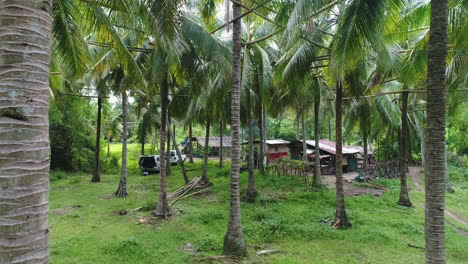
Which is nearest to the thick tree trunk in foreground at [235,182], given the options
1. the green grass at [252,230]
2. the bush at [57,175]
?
the green grass at [252,230]

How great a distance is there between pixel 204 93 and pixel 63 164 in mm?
14301

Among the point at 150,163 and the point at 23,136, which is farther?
the point at 150,163

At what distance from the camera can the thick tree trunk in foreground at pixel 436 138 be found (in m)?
3.67

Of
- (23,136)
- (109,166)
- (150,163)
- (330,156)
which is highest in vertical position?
(23,136)

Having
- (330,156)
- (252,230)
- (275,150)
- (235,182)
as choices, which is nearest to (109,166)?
(275,150)

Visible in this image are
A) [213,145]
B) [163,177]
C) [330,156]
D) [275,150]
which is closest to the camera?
[163,177]

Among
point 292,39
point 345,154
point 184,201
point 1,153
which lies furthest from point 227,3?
point 345,154

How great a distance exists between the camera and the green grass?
6781 millimetres

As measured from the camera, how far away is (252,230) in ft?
27.9

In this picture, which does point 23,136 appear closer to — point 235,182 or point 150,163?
point 235,182

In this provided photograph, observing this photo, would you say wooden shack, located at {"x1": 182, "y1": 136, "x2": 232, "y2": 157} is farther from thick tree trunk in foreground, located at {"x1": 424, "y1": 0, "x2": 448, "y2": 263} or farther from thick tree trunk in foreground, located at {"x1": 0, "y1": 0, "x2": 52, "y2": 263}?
thick tree trunk in foreground, located at {"x1": 0, "y1": 0, "x2": 52, "y2": 263}

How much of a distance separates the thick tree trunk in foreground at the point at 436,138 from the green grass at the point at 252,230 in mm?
3214

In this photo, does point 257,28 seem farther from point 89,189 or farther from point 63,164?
point 63,164

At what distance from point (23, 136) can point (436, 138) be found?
4.43 m
